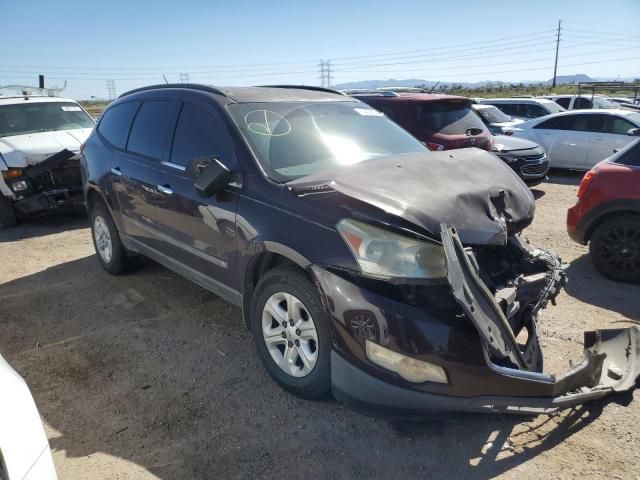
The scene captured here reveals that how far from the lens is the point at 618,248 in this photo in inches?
192

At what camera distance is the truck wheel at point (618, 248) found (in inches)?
188

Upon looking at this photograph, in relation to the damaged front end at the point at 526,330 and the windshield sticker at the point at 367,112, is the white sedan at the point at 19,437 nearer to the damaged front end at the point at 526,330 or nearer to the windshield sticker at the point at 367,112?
the damaged front end at the point at 526,330

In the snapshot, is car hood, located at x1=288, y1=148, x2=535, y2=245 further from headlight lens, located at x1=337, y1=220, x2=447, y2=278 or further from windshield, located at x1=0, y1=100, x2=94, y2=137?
windshield, located at x1=0, y1=100, x2=94, y2=137

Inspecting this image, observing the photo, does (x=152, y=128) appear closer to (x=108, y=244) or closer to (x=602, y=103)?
(x=108, y=244)

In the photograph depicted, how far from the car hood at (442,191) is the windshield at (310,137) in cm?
31

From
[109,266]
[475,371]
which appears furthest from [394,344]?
[109,266]

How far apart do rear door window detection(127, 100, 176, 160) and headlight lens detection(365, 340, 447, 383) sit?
8.47 feet

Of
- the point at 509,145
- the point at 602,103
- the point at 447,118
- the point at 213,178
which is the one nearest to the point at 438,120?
the point at 447,118

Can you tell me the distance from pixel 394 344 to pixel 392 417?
1.42ft

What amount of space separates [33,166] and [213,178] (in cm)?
570

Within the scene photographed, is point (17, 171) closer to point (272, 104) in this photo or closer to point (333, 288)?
point (272, 104)

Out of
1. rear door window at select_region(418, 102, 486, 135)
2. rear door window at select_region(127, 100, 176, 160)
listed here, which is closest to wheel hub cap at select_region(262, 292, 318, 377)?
rear door window at select_region(127, 100, 176, 160)

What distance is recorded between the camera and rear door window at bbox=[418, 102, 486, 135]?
7477mm

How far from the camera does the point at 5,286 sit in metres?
5.19
